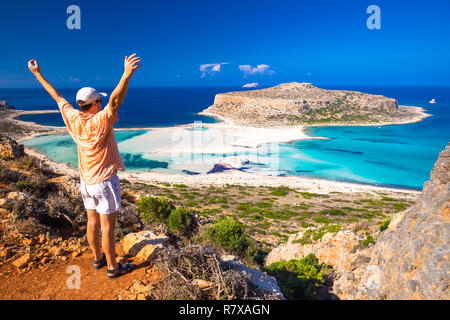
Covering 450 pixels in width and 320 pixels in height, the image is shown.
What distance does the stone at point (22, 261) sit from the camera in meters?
3.74

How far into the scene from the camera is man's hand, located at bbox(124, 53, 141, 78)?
2609 mm

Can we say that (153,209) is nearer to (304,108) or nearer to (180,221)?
(180,221)

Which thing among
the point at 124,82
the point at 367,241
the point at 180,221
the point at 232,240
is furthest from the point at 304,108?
the point at 124,82

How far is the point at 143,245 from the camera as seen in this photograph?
172 inches

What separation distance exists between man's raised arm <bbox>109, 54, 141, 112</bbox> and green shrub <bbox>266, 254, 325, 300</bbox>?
5980mm

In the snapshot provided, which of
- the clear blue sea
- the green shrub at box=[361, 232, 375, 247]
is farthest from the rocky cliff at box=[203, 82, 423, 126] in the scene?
the green shrub at box=[361, 232, 375, 247]

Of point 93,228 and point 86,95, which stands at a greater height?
point 86,95

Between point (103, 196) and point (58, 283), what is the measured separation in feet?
4.59

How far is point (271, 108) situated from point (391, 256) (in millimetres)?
80922

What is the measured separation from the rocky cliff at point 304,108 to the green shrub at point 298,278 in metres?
65.6

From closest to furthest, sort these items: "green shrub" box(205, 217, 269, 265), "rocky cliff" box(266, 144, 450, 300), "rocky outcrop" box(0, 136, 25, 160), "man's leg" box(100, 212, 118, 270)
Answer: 1. "man's leg" box(100, 212, 118, 270)
2. "rocky cliff" box(266, 144, 450, 300)
3. "green shrub" box(205, 217, 269, 265)
4. "rocky outcrop" box(0, 136, 25, 160)

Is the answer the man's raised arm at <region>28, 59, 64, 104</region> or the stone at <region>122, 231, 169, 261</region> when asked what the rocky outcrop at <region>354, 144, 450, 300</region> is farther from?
the man's raised arm at <region>28, 59, 64, 104</region>

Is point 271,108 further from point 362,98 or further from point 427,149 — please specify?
point 427,149
